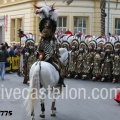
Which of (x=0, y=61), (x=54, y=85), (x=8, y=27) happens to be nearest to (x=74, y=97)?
(x=54, y=85)

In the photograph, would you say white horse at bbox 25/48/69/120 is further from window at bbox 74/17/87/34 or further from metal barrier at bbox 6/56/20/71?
window at bbox 74/17/87/34

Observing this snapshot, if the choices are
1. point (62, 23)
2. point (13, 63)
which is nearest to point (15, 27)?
point (62, 23)

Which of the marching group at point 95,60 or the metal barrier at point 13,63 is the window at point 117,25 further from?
the marching group at point 95,60

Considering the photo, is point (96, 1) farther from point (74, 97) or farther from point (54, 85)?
point (54, 85)

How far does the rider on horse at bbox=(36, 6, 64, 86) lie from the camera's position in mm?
10047

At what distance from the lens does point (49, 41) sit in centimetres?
1015

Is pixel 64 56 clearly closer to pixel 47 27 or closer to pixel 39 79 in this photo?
pixel 47 27

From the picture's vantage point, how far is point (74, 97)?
13.9m

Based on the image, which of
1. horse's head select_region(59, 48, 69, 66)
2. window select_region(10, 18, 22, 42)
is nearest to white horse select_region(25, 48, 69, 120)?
horse's head select_region(59, 48, 69, 66)

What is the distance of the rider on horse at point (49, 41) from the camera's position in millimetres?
10047

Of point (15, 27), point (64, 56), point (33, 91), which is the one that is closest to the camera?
point (33, 91)

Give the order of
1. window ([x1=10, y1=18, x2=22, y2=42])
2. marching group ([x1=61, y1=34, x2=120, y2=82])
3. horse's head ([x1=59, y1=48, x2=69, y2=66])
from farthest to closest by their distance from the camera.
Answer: window ([x1=10, y1=18, x2=22, y2=42]), marching group ([x1=61, y1=34, x2=120, y2=82]), horse's head ([x1=59, y1=48, x2=69, y2=66])

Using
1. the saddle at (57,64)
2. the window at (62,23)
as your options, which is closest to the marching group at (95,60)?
the saddle at (57,64)

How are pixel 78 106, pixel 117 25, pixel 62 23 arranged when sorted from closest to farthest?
pixel 78 106 < pixel 62 23 < pixel 117 25
